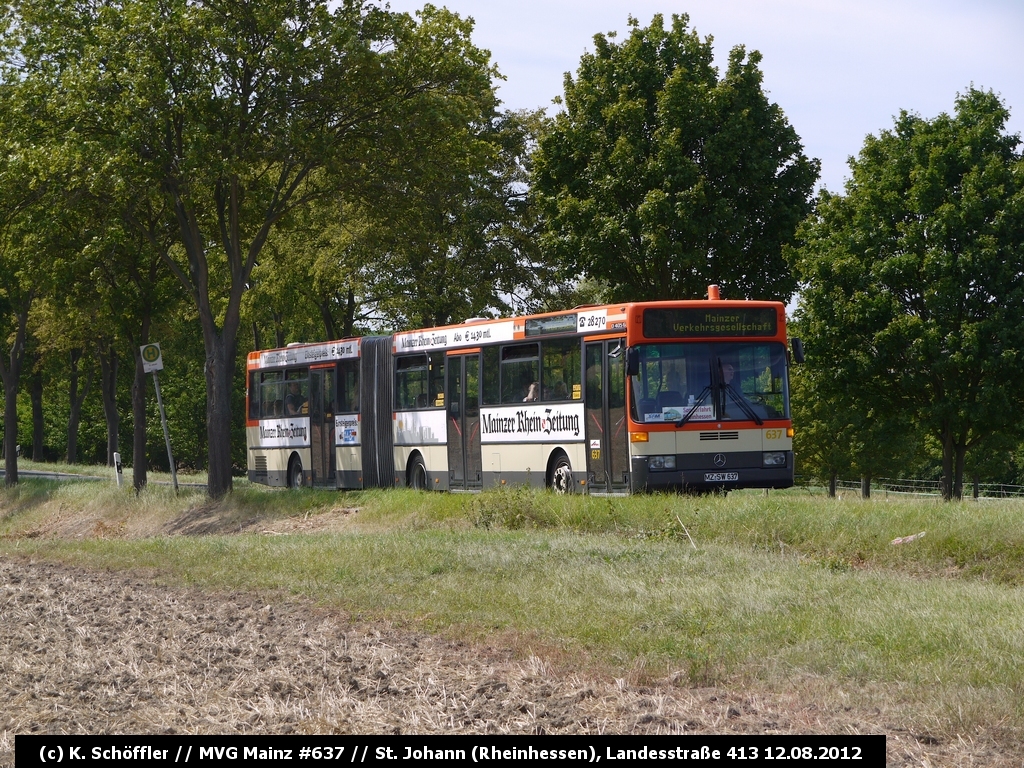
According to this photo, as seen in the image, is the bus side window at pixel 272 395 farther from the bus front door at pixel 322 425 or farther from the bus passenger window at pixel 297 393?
the bus front door at pixel 322 425

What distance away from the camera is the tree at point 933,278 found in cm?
2975

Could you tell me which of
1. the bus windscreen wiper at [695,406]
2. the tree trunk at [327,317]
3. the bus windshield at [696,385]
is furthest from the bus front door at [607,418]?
the tree trunk at [327,317]

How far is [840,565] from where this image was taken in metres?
12.9

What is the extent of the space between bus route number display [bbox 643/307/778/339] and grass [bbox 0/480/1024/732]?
3253 millimetres

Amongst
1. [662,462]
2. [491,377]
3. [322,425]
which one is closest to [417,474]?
[491,377]

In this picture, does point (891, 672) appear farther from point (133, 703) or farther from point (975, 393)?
point (975, 393)

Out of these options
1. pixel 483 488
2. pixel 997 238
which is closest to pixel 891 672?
pixel 483 488

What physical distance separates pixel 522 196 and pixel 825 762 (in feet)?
113

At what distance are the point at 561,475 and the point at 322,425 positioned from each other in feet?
31.7

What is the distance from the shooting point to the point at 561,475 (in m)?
21.8

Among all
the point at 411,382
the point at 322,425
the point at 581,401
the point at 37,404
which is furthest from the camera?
the point at 37,404

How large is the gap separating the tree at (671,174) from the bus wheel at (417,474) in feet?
27.5

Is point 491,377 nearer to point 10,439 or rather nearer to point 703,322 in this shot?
point 703,322
